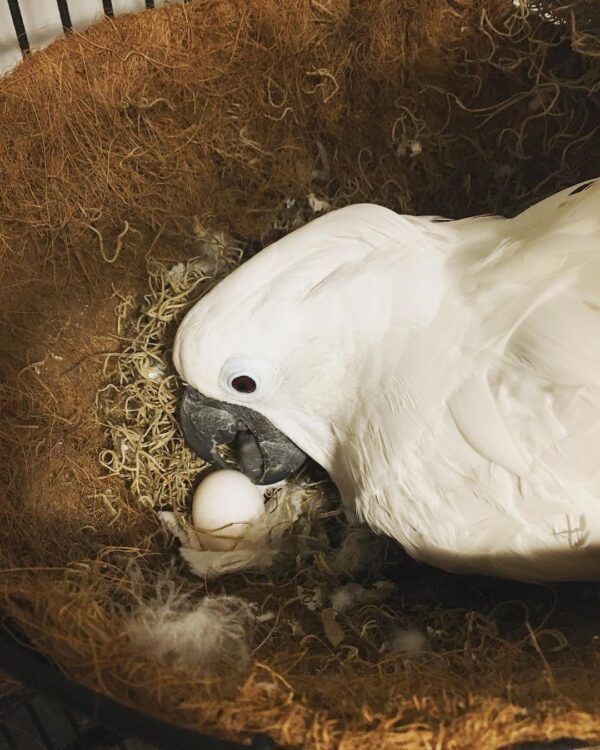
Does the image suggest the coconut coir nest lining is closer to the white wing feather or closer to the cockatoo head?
the white wing feather

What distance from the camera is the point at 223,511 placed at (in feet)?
3.43

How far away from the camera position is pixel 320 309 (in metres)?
0.93

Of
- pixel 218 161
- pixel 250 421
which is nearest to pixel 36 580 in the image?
pixel 250 421

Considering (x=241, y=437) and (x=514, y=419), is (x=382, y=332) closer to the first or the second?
(x=514, y=419)

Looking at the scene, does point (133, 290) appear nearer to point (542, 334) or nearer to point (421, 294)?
point (421, 294)

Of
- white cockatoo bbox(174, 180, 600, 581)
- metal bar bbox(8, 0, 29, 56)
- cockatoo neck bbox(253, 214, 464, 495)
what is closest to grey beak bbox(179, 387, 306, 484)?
white cockatoo bbox(174, 180, 600, 581)

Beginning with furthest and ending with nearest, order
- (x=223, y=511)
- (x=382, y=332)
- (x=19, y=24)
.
Answer: (x=19, y=24) → (x=223, y=511) → (x=382, y=332)

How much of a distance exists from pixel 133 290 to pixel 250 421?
384 millimetres

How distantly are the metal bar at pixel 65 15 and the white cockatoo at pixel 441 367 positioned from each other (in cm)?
59

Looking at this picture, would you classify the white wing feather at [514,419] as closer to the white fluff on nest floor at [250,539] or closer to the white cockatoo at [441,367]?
the white cockatoo at [441,367]

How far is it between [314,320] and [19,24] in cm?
75

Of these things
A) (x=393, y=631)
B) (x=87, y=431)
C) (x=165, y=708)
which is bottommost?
(x=393, y=631)

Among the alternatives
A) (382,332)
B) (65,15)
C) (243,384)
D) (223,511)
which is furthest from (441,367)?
(65,15)

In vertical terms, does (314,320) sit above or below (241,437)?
above
